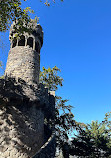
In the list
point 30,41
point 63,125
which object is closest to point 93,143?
point 63,125

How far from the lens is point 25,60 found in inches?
465

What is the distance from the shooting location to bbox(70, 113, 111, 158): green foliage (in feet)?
61.4

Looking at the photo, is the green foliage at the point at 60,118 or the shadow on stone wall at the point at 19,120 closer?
the shadow on stone wall at the point at 19,120

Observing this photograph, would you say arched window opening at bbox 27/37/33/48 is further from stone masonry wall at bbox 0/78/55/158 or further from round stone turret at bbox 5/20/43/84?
stone masonry wall at bbox 0/78/55/158

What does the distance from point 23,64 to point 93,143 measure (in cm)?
1516

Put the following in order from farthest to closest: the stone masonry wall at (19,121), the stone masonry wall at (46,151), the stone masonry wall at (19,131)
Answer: the stone masonry wall at (19,121) < the stone masonry wall at (19,131) < the stone masonry wall at (46,151)

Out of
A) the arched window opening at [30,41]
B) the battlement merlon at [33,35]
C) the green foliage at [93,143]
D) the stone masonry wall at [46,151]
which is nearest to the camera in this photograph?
the stone masonry wall at [46,151]

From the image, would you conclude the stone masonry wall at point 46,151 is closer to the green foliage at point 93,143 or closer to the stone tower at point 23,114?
the stone tower at point 23,114

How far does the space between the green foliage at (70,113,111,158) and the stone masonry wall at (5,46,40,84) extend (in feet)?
41.1

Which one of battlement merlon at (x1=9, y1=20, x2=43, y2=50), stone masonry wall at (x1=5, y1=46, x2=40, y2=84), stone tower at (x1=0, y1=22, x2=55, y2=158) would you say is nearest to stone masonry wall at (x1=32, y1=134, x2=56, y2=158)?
stone tower at (x1=0, y1=22, x2=55, y2=158)

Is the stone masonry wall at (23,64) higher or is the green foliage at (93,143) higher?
the stone masonry wall at (23,64)

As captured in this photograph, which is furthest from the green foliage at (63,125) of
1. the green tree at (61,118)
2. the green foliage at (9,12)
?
the green foliage at (9,12)

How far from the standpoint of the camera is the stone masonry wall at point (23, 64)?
11141 mm

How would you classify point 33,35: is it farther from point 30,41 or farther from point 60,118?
point 60,118
